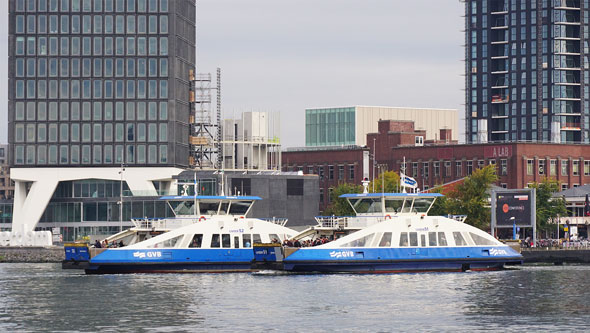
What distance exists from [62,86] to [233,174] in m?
25.0

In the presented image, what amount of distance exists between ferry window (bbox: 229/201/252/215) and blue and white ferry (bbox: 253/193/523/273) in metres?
9.49

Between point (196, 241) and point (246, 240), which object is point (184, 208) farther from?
point (246, 240)

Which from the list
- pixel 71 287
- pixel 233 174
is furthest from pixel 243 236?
pixel 233 174

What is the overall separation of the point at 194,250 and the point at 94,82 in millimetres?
77793

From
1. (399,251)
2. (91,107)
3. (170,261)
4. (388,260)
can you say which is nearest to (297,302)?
(388,260)

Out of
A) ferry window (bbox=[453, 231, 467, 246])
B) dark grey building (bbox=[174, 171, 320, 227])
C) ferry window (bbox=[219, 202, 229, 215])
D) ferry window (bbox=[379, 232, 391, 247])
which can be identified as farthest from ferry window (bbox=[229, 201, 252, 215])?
dark grey building (bbox=[174, 171, 320, 227])

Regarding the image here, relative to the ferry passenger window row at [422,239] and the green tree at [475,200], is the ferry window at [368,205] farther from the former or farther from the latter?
the green tree at [475,200]

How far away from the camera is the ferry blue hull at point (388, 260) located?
93.6 m

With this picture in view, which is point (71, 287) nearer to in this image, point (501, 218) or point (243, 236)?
point (243, 236)

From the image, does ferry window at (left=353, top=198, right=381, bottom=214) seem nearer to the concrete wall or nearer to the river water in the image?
the river water

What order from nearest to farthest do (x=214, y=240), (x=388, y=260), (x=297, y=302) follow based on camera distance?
(x=297, y=302) < (x=388, y=260) < (x=214, y=240)

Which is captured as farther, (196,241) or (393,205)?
(393,205)

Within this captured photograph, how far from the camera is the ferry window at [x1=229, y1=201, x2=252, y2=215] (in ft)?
345

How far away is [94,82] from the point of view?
566ft
